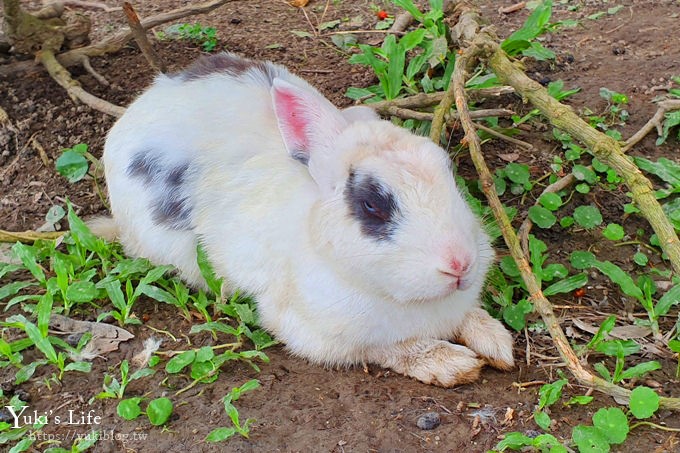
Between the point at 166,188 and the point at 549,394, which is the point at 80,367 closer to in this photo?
the point at 166,188

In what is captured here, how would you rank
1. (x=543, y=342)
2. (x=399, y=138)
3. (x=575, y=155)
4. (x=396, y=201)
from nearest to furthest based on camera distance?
(x=396, y=201) < (x=399, y=138) < (x=543, y=342) < (x=575, y=155)

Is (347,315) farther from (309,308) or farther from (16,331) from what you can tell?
(16,331)

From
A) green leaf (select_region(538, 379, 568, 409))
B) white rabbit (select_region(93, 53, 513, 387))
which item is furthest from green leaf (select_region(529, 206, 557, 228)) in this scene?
green leaf (select_region(538, 379, 568, 409))

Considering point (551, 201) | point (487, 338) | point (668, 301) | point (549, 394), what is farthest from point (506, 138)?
point (549, 394)

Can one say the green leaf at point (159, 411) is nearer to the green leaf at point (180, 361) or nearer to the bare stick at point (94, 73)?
the green leaf at point (180, 361)

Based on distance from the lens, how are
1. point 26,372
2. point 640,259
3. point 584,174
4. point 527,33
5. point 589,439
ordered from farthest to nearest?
point 527,33 < point 584,174 < point 640,259 < point 26,372 < point 589,439

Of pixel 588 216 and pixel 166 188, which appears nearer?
pixel 166 188

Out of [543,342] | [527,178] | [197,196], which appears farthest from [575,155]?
[197,196]
